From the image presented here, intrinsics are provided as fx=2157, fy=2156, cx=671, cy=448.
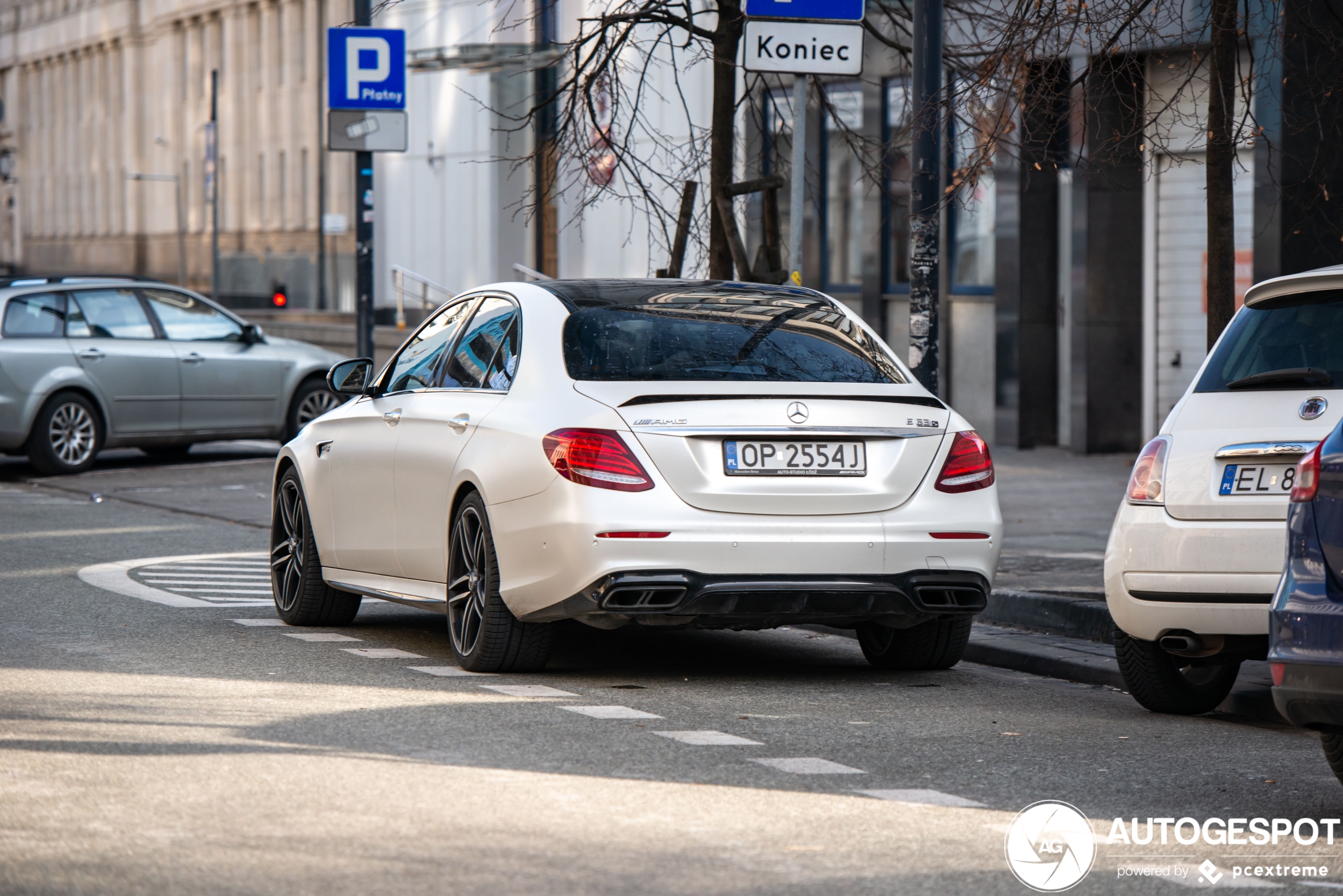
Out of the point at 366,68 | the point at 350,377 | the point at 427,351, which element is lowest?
the point at 350,377

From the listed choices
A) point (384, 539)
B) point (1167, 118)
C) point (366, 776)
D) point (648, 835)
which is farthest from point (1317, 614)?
point (1167, 118)

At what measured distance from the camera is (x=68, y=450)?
18.8 m

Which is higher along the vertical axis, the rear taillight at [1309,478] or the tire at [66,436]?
the rear taillight at [1309,478]

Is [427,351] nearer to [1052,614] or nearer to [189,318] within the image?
[1052,614]

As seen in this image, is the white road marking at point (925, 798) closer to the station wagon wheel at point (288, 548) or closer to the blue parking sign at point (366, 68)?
the station wagon wheel at point (288, 548)

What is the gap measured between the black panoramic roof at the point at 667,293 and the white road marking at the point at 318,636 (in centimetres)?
185

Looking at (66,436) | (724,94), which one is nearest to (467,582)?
(724,94)

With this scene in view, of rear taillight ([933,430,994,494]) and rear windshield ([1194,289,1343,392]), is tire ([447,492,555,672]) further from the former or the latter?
rear windshield ([1194,289,1343,392])

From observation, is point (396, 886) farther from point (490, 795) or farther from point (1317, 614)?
point (1317, 614)

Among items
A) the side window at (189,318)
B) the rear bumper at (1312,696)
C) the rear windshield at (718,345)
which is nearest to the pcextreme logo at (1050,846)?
the rear bumper at (1312,696)

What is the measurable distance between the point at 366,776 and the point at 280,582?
4240 millimetres

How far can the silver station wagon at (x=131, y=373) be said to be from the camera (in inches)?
730

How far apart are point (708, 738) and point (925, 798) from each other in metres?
1.07

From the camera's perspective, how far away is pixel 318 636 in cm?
956
